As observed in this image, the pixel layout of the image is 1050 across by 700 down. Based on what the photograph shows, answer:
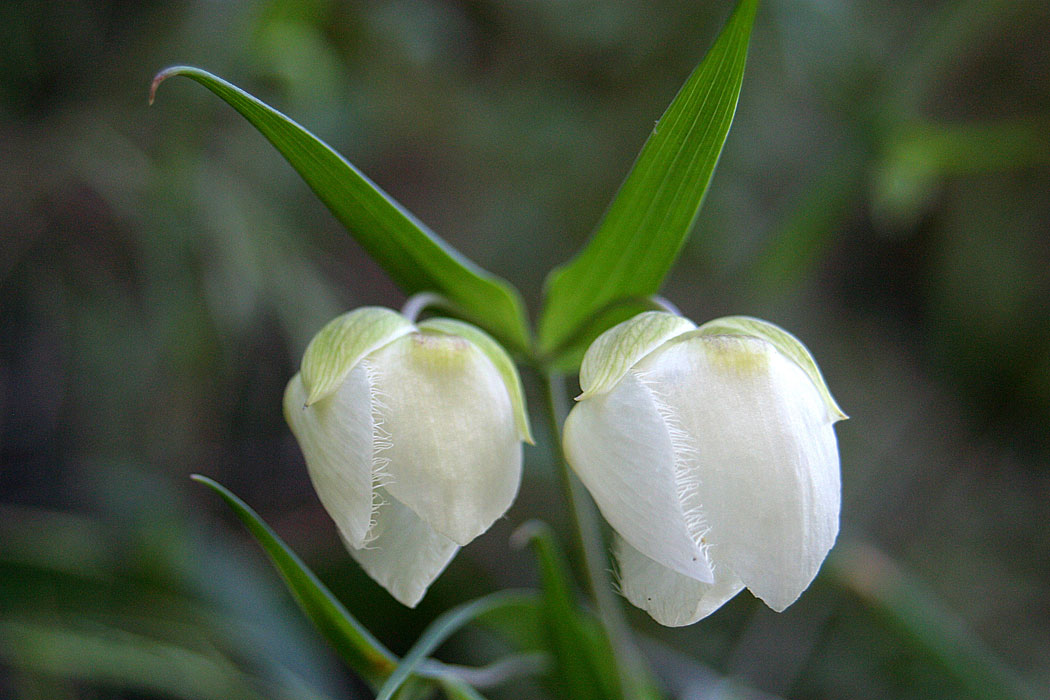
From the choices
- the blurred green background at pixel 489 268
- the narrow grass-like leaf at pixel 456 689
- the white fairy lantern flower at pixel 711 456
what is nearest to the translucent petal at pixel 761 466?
the white fairy lantern flower at pixel 711 456

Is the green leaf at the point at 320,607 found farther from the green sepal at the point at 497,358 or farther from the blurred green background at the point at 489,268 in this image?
the blurred green background at the point at 489,268

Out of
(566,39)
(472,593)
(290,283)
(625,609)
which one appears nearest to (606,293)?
(290,283)

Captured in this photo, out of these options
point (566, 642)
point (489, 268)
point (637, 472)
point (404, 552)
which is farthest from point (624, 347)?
point (489, 268)

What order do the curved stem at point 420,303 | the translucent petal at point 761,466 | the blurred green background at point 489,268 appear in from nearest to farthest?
the translucent petal at point 761,466 → the curved stem at point 420,303 → the blurred green background at point 489,268

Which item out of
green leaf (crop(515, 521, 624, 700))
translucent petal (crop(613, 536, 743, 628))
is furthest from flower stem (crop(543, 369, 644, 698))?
translucent petal (crop(613, 536, 743, 628))

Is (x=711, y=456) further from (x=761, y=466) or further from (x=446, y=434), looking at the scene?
(x=446, y=434)
